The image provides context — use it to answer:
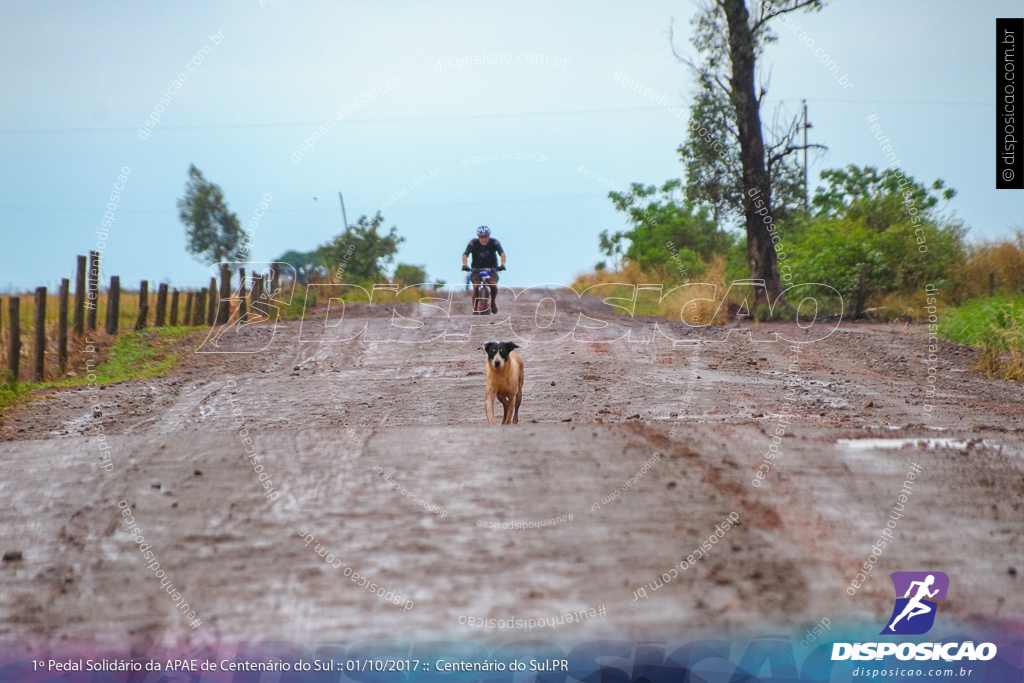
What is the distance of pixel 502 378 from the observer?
6.79 metres

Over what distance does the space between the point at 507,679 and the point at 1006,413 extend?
6.03 metres

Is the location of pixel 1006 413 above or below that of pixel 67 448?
above

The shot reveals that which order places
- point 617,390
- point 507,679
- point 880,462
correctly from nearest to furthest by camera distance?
point 507,679 < point 880,462 < point 617,390

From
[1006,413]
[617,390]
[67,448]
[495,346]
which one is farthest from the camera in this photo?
[617,390]

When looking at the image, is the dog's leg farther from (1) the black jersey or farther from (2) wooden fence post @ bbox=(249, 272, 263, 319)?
(2) wooden fence post @ bbox=(249, 272, 263, 319)

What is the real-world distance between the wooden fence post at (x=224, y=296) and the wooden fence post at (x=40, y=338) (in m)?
5.89

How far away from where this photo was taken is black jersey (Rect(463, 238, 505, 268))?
1273 cm

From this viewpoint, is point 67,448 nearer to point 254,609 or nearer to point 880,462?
point 254,609

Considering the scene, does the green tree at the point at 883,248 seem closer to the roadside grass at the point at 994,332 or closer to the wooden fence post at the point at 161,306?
the roadside grass at the point at 994,332

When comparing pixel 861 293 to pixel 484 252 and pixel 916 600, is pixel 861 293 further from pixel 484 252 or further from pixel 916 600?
pixel 916 600

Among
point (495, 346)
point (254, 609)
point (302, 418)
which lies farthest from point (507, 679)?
point (302, 418)

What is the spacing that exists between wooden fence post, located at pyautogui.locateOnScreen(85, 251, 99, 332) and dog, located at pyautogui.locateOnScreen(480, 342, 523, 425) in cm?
926

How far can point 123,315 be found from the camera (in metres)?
16.0

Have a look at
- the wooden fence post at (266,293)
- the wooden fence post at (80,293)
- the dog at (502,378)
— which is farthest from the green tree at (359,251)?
the dog at (502,378)
